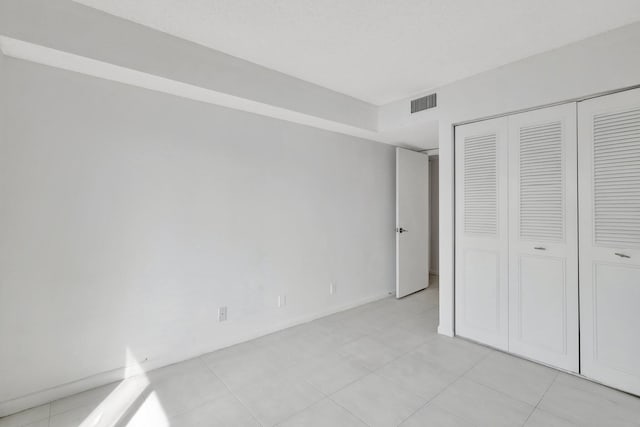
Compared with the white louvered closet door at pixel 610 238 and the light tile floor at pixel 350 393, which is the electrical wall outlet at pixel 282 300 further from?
the white louvered closet door at pixel 610 238

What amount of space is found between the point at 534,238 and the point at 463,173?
843mm

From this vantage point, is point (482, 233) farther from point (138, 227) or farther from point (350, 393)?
point (138, 227)

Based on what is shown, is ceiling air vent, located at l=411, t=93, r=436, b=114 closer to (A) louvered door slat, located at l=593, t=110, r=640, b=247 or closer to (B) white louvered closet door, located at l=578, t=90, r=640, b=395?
(B) white louvered closet door, located at l=578, t=90, r=640, b=395

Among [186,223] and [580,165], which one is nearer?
[580,165]

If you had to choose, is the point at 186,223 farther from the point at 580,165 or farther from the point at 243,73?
the point at 580,165

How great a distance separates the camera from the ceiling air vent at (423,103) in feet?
10.4

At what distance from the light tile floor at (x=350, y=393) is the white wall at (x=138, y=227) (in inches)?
10.2

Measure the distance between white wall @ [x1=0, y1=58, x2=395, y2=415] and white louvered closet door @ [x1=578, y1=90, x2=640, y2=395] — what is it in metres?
2.38

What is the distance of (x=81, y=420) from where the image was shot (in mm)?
1832

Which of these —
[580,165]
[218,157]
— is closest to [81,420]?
[218,157]

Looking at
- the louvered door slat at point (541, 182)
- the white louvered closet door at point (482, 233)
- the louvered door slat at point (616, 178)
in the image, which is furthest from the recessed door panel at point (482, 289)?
the louvered door slat at point (616, 178)

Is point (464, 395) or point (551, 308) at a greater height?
point (551, 308)

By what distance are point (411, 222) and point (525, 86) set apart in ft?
7.35

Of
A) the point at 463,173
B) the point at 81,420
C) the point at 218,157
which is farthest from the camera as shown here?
the point at 463,173
